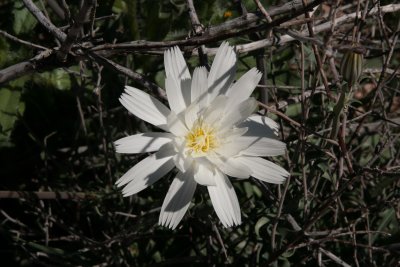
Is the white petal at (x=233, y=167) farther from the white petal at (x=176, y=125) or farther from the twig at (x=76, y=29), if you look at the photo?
the twig at (x=76, y=29)

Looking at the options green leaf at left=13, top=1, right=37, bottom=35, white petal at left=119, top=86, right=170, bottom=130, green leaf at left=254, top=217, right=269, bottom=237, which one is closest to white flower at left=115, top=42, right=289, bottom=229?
white petal at left=119, top=86, right=170, bottom=130

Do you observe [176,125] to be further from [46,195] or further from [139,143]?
[46,195]

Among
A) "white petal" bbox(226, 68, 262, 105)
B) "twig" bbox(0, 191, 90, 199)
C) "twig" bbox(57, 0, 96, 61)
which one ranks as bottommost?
"twig" bbox(0, 191, 90, 199)

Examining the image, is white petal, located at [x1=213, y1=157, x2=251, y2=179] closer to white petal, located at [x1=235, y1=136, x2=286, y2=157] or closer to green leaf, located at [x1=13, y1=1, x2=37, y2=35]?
white petal, located at [x1=235, y1=136, x2=286, y2=157]

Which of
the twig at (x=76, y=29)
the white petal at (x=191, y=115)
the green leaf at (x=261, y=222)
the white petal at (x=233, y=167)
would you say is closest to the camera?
the twig at (x=76, y=29)

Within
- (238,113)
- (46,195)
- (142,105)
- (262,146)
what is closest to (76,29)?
(142,105)

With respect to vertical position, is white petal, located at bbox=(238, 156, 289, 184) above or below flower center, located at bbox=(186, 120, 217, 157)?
below

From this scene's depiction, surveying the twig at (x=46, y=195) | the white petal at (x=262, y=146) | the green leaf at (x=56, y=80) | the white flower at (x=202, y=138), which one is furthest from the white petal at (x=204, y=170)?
the green leaf at (x=56, y=80)
